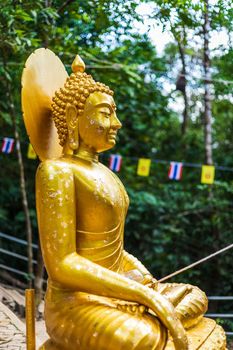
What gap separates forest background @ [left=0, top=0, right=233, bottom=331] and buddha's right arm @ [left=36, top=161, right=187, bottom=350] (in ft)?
7.35

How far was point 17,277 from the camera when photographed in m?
6.89

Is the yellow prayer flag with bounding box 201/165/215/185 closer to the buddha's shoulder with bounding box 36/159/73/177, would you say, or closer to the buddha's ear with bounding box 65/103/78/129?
the buddha's ear with bounding box 65/103/78/129

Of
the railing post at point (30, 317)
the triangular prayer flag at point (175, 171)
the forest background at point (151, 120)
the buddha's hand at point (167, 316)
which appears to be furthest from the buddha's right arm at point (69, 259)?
the triangular prayer flag at point (175, 171)

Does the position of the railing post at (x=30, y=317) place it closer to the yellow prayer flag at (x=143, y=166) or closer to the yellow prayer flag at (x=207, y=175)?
the yellow prayer flag at (x=207, y=175)

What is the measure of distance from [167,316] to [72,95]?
1.11 metres

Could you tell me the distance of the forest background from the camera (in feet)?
14.9

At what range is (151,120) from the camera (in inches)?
312

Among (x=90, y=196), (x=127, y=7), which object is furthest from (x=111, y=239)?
(x=127, y=7)

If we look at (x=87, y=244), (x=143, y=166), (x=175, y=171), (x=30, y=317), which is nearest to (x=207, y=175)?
(x=175, y=171)

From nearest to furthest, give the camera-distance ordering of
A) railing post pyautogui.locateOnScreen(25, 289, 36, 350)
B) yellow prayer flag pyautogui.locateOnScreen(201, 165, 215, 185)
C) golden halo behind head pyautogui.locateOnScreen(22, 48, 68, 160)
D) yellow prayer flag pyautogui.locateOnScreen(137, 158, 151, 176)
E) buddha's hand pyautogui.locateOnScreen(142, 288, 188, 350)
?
1. buddha's hand pyautogui.locateOnScreen(142, 288, 188, 350)
2. railing post pyautogui.locateOnScreen(25, 289, 36, 350)
3. golden halo behind head pyautogui.locateOnScreen(22, 48, 68, 160)
4. yellow prayer flag pyautogui.locateOnScreen(201, 165, 215, 185)
5. yellow prayer flag pyautogui.locateOnScreen(137, 158, 151, 176)

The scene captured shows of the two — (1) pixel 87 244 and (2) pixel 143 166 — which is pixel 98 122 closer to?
(1) pixel 87 244

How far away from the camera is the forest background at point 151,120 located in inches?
179

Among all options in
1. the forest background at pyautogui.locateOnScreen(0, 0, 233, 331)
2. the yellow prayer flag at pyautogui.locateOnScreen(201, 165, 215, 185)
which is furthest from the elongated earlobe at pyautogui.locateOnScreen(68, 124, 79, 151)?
the yellow prayer flag at pyautogui.locateOnScreen(201, 165, 215, 185)

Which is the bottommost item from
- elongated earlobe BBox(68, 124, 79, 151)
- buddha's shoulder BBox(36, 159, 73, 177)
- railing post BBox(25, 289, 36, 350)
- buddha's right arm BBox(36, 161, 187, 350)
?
railing post BBox(25, 289, 36, 350)
